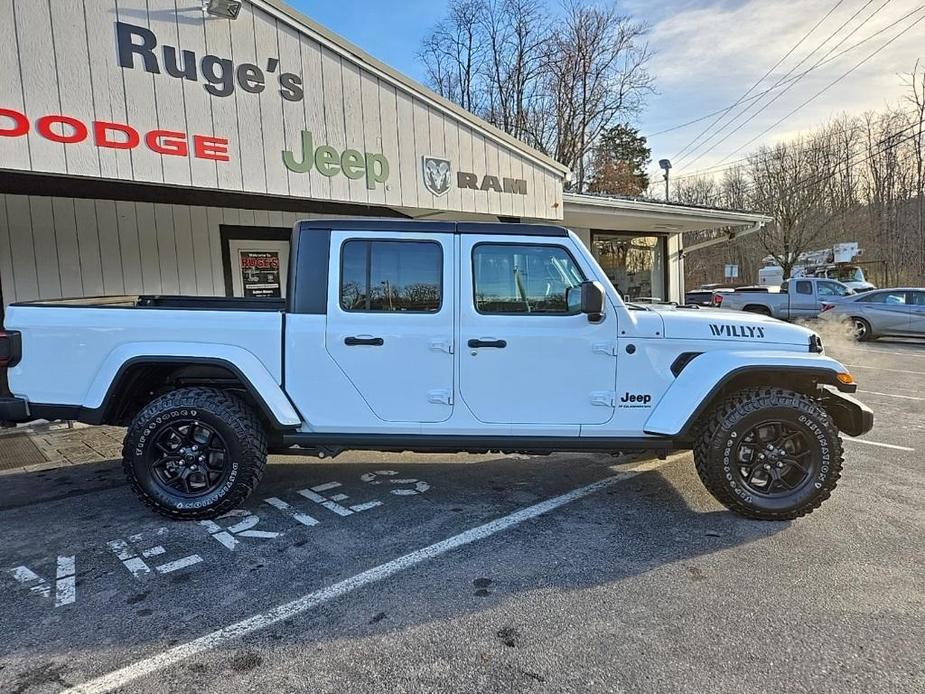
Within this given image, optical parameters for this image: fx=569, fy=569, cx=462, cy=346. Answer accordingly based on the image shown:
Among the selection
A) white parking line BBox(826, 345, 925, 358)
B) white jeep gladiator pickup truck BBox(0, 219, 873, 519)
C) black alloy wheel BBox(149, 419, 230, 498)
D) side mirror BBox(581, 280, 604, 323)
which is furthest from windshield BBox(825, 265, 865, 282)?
black alloy wheel BBox(149, 419, 230, 498)

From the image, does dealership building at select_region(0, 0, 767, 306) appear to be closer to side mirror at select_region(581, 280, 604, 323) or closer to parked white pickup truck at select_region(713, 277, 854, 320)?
side mirror at select_region(581, 280, 604, 323)

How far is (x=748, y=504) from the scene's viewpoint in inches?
145

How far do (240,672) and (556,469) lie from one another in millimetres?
3138

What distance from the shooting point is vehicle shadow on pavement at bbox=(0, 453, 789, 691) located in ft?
8.64

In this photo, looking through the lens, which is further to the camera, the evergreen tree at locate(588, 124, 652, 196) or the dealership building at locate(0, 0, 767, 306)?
the evergreen tree at locate(588, 124, 652, 196)

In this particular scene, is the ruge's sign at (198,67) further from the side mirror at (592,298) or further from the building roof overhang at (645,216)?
the building roof overhang at (645,216)

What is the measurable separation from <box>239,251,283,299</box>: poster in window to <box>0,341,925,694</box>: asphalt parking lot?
188 inches

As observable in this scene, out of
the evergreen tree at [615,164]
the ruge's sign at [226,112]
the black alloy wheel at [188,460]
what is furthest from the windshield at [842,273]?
the black alloy wheel at [188,460]

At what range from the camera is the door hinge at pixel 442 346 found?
3.71m

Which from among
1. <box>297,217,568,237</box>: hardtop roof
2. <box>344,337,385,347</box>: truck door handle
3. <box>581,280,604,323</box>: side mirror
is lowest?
<box>344,337,385,347</box>: truck door handle

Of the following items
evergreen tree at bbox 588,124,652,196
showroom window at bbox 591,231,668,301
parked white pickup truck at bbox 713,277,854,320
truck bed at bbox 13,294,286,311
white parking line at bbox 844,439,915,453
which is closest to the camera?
truck bed at bbox 13,294,286,311

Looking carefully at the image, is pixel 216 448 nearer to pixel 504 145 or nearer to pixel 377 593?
pixel 377 593

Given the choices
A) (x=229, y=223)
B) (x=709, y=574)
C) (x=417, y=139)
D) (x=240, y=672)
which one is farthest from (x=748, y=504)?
(x=229, y=223)

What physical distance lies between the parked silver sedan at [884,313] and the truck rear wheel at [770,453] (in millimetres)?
12508
